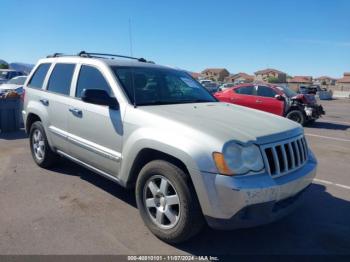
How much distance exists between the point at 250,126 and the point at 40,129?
11.7ft

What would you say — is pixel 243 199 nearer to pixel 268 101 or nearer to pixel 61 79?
pixel 61 79

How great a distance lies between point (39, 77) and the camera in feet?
18.6

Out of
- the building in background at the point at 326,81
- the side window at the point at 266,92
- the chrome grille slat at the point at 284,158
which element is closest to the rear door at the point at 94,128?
the chrome grille slat at the point at 284,158

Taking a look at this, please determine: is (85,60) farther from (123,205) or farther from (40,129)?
(123,205)

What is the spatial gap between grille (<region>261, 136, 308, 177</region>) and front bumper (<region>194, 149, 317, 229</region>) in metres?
0.10

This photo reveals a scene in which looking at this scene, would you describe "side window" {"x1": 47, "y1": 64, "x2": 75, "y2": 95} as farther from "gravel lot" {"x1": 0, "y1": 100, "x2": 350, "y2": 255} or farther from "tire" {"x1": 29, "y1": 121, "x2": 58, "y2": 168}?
"gravel lot" {"x1": 0, "y1": 100, "x2": 350, "y2": 255}

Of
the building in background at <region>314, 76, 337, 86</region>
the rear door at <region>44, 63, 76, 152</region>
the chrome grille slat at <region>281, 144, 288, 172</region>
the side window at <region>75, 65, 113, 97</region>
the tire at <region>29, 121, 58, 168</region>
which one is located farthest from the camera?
the building in background at <region>314, 76, 337, 86</region>

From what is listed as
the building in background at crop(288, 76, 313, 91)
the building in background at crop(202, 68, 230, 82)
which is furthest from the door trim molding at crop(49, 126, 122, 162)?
the building in background at crop(202, 68, 230, 82)

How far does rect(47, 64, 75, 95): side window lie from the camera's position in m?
4.80

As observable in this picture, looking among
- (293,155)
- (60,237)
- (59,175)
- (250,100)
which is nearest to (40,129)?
(59,175)

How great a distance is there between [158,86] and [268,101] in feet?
31.4

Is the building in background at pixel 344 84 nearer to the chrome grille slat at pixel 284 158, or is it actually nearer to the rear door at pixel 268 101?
the rear door at pixel 268 101

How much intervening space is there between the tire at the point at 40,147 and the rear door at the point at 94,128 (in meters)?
0.96

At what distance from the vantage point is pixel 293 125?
3768 millimetres
